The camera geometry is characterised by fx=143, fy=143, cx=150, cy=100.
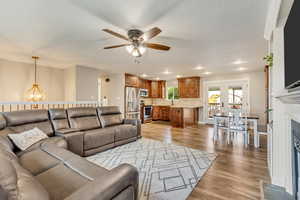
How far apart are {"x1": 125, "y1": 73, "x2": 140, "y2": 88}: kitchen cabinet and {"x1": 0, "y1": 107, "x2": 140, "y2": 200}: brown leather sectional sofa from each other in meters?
2.79

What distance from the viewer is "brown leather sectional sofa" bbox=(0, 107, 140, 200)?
828 mm

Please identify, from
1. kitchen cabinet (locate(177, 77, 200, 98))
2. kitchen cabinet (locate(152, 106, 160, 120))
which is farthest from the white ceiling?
kitchen cabinet (locate(152, 106, 160, 120))

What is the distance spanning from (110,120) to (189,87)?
15.8ft

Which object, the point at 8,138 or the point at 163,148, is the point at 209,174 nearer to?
the point at 163,148

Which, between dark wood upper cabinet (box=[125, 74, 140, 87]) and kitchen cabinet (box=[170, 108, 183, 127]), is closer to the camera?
kitchen cabinet (box=[170, 108, 183, 127])

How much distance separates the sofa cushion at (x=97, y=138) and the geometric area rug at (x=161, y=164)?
0.71 feet

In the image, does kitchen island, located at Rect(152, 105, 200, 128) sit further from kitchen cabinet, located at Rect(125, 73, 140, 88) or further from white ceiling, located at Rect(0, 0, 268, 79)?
white ceiling, located at Rect(0, 0, 268, 79)

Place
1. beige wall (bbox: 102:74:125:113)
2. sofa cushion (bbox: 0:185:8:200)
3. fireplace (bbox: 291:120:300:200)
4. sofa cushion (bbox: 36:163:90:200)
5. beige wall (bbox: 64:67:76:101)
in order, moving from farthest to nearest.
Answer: beige wall (bbox: 102:74:125:113)
beige wall (bbox: 64:67:76:101)
fireplace (bbox: 291:120:300:200)
sofa cushion (bbox: 36:163:90:200)
sofa cushion (bbox: 0:185:8:200)

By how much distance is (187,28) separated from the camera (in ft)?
8.16

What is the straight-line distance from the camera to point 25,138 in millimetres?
2227

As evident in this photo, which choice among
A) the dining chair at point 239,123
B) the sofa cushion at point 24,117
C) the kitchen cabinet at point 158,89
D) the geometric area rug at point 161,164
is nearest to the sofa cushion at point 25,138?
the sofa cushion at point 24,117

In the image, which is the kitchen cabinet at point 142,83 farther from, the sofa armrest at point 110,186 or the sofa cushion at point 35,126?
the sofa armrest at point 110,186

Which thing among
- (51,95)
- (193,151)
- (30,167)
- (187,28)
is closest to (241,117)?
(193,151)

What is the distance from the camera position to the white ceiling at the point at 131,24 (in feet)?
6.25
